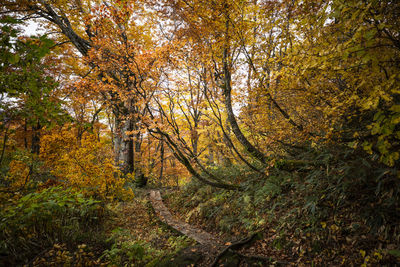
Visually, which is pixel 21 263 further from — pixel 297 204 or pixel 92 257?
pixel 297 204

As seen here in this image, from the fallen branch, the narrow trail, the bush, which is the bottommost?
the narrow trail

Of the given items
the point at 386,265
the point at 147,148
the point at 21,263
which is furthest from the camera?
the point at 147,148

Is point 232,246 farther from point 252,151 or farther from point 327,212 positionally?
point 252,151

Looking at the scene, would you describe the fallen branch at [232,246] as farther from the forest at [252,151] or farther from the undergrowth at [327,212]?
the undergrowth at [327,212]

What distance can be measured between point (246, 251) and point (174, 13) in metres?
7.16

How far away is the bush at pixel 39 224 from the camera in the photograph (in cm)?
257

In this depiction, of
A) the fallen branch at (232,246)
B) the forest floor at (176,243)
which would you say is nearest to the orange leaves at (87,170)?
the forest floor at (176,243)

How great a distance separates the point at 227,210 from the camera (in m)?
6.10

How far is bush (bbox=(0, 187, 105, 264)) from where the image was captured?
2.57m

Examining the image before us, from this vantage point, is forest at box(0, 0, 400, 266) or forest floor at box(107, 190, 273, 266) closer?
forest at box(0, 0, 400, 266)

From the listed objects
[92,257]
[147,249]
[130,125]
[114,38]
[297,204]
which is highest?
[114,38]

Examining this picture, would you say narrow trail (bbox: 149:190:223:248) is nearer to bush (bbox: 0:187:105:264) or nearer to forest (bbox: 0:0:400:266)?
forest (bbox: 0:0:400:266)

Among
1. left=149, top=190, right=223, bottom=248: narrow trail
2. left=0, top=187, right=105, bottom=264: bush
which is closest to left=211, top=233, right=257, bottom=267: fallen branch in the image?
left=149, top=190, right=223, bottom=248: narrow trail

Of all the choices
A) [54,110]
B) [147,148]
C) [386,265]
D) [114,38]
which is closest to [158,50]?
[114,38]
